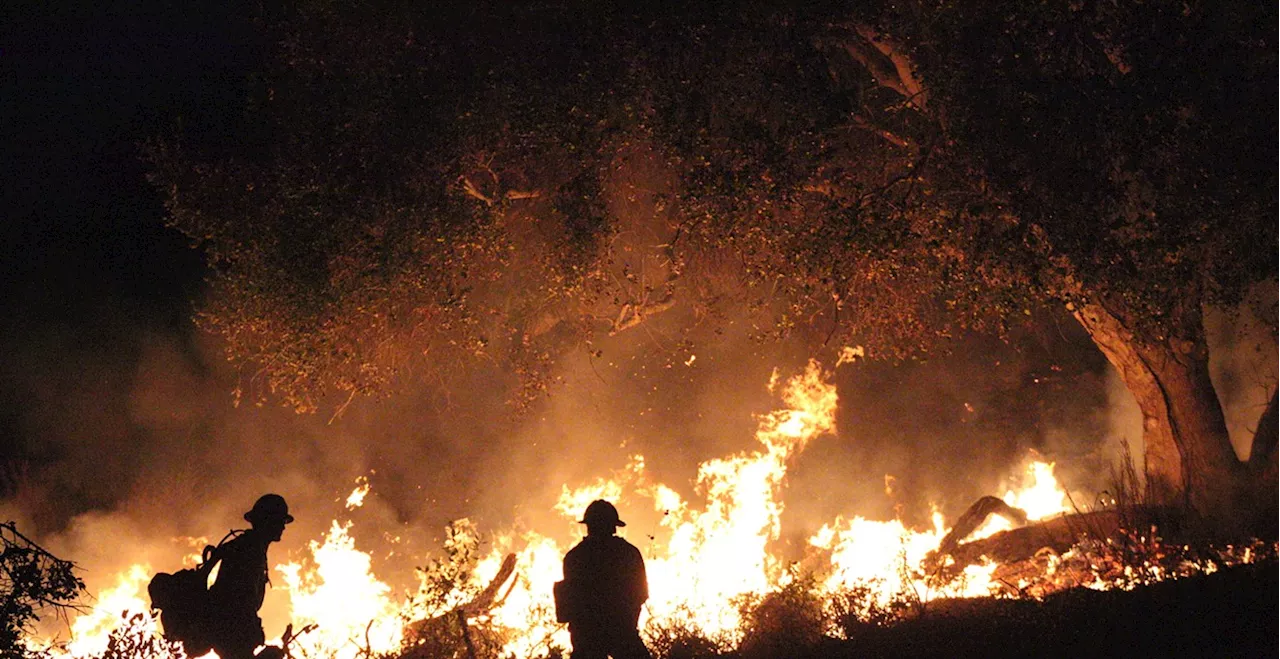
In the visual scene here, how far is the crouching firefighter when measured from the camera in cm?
577

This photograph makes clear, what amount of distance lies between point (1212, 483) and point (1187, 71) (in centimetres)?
529

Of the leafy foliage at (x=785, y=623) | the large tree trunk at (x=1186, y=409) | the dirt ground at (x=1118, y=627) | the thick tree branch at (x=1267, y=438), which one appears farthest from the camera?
the thick tree branch at (x=1267, y=438)

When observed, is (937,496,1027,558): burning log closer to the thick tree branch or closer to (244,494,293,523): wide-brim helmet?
the thick tree branch

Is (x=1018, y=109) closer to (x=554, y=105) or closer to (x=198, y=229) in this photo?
(x=554, y=105)

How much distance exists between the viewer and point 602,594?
6.67 meters

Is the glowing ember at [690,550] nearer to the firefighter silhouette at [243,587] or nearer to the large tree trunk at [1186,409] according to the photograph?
the large tree trunk at [1186,409]

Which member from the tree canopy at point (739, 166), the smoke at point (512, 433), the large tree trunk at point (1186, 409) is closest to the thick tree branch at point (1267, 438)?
the large tree trunk at point (1186, 409)

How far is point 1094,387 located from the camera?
19516 mm

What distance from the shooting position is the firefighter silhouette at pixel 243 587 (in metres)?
5.81

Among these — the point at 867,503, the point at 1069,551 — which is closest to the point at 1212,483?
the point at 1069,551

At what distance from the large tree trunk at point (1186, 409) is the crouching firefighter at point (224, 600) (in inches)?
374

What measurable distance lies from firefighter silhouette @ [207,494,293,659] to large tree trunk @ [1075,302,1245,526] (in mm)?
9372

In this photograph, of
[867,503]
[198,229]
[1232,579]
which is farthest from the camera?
[867,503]

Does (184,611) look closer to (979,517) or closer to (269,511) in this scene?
(269,511)
